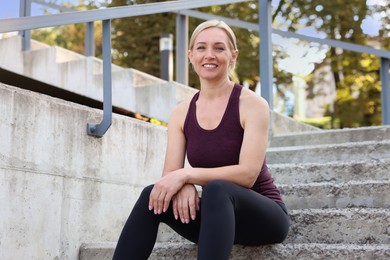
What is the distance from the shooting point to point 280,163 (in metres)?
3.77

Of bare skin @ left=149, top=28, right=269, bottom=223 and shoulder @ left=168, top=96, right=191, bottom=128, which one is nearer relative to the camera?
bare skin @ left=149, top=28, right=269, bottom=223

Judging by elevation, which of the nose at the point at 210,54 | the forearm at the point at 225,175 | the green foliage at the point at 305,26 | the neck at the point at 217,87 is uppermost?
the green foliage at the point at 305,26

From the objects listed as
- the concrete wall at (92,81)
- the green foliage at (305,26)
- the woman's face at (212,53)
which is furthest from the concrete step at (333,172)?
the green foliage at (305,26)

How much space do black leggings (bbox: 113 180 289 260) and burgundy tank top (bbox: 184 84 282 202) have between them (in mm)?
121

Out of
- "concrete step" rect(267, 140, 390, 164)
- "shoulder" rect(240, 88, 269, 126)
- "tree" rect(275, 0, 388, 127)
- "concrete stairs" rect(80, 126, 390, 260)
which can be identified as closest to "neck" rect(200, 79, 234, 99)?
"shoulder" rect(240, 88, 269, 126)

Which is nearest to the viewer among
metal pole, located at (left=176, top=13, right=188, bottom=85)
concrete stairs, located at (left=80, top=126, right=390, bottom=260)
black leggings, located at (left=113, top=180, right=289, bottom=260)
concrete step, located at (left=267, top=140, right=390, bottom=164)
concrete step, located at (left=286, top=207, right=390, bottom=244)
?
black leggings, located at (left=113, top=180, right=289, bottom=260)

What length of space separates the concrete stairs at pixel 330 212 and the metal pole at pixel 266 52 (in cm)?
67

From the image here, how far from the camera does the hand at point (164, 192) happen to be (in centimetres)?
230

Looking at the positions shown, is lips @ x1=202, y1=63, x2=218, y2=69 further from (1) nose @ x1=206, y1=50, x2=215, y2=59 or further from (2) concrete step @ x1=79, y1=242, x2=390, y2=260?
(2) concrete step @ x1=79, y1=242, x2=390, y2=260

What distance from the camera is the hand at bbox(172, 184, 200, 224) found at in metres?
2.31

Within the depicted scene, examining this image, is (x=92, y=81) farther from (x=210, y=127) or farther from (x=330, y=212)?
(x=330, y=212)

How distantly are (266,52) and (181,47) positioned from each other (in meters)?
1.98

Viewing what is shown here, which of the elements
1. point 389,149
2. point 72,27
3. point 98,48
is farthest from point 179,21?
point 72,27

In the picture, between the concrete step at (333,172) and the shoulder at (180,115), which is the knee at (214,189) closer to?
the shoulder at (180,115)
